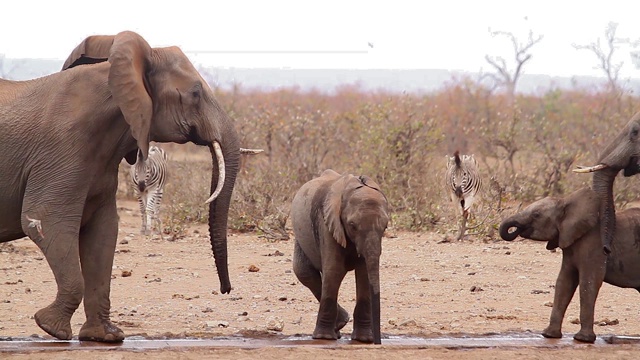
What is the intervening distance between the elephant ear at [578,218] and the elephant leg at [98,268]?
328 cm

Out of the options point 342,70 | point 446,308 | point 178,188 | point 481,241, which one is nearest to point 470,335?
point 446,308

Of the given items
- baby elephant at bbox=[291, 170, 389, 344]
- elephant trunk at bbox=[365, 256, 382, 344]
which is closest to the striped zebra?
baby elephant at bbox=[291, 170, 389, 344]

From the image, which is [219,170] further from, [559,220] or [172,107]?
[559,220]

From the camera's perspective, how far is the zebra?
18.0 meters

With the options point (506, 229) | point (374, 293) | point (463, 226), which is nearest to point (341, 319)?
point (374, 293)

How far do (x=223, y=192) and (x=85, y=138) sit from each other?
97cm

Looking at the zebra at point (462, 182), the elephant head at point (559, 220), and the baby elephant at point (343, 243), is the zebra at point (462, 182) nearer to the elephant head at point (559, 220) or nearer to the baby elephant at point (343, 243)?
the elephant head at point (559, 220)

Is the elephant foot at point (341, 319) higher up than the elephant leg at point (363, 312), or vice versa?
the elephant leg at point (363, 312)

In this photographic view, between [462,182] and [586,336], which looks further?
[462,182]

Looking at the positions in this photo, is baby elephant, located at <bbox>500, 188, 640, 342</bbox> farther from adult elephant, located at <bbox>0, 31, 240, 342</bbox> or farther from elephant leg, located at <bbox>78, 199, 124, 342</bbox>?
elephant leg, located at <bbox>78, 199, 124, 342</bbox>

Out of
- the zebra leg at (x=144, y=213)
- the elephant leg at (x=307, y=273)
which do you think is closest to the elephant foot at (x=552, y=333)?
the elephant leg at (x=307, y=273)

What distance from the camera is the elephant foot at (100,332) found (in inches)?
320

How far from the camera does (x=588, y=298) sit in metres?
8.59

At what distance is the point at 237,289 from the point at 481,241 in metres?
4.83
